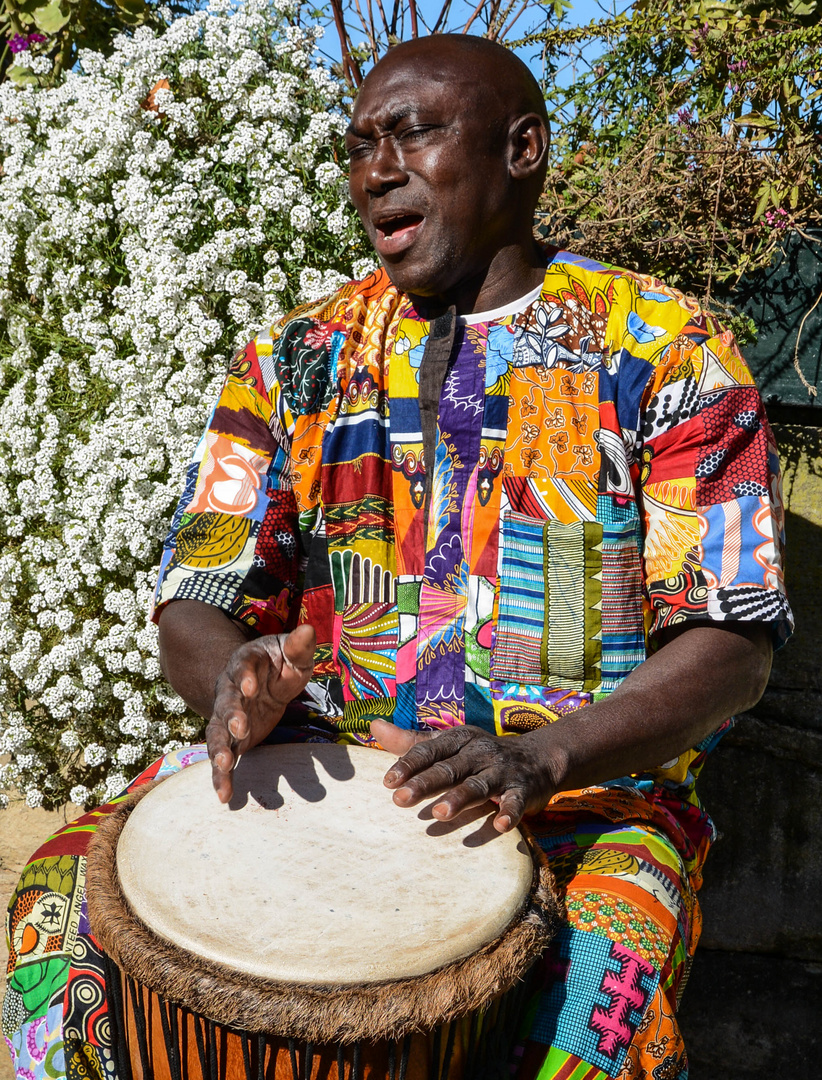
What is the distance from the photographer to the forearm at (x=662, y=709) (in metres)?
1.68

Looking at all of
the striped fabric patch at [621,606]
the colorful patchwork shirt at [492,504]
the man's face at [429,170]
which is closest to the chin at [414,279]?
the man's face at [429,170]

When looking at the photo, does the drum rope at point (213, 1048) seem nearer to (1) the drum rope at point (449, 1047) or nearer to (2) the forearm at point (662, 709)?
(1) the drum rope at point (449, 1047)

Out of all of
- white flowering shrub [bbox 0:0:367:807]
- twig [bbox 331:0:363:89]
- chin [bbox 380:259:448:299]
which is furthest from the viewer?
twig [bbox 331:0:363:89]

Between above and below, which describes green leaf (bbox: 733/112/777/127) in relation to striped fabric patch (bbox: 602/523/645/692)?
above

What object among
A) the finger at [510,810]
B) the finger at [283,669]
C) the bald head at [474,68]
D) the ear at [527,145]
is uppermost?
the bald head at [474,68]

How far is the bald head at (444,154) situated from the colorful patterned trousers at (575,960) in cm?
119

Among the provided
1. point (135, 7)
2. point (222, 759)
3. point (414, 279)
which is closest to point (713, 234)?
point (414, 279)

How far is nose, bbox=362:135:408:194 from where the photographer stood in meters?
2.07

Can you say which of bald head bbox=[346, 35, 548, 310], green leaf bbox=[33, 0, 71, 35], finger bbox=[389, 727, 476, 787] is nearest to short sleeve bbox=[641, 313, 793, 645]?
bald head bbox=[346, 35, 548, 310]

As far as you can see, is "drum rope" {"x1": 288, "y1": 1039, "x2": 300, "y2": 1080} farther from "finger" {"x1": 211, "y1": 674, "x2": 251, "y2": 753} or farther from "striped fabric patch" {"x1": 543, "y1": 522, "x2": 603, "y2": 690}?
"striped fabric patch" {"x1": 543, "y1": 522, "x2": 603, "y2": 690}

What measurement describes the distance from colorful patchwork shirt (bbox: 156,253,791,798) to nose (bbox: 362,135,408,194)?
0.30 m

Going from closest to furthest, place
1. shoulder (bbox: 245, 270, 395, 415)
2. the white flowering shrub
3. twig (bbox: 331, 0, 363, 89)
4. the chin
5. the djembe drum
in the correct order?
the djembe drum
the chin
shoulder (bbox: 245, 270, 395, 415)
the white flowering shrub
twig (bbox: 331, 0, 363, 89)

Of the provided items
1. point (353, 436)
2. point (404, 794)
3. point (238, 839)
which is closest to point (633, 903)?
point (404, 794)

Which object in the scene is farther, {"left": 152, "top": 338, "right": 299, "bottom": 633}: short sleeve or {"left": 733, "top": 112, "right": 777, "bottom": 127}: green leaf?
{"left": 733, "top": 112, "right": 777, "bottom": 127}: green leaf
